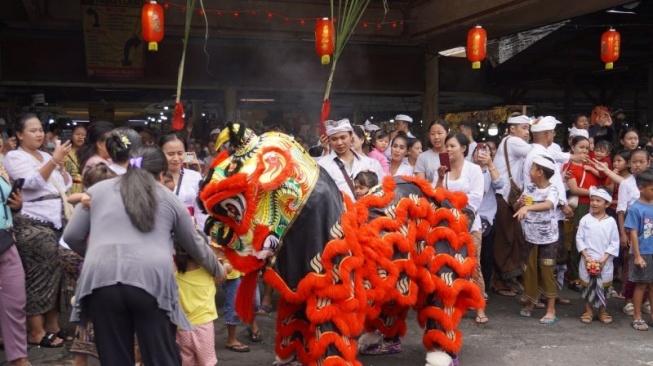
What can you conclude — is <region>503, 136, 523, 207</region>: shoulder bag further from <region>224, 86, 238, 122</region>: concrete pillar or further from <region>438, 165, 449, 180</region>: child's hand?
<region>224, 86, 238, 122</region>: concrete pillar

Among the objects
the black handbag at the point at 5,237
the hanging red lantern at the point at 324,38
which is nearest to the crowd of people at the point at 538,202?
the black handbag at the point at 5,237

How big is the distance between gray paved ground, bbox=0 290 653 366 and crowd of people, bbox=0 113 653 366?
128 millimetres

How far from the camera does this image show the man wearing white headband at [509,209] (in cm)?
595

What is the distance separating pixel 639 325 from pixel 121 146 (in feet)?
14.4

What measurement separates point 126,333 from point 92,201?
24.5 inches

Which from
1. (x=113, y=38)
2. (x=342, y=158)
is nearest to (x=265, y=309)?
(x=342, y=158)

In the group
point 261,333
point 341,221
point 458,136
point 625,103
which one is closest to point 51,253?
point 261,333

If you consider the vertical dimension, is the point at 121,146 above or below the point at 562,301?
above

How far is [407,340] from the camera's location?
501 centimetres

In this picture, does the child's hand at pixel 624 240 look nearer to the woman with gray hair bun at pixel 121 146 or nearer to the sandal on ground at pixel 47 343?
the woman with gray hair bun at pixel 121 146

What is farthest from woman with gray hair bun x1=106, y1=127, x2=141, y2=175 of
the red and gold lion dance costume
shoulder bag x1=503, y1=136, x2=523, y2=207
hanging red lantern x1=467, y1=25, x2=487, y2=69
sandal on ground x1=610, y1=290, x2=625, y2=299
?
hanging red lantern x1=467, y1=25, x2=487, y2=69

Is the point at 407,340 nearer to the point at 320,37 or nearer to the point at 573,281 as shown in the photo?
the point at 573,281

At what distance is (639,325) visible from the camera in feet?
17.4

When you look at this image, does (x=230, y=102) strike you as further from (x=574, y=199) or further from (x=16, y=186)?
(x=16, y=186)
